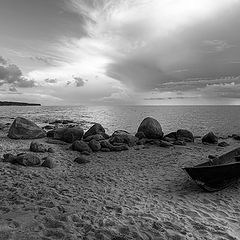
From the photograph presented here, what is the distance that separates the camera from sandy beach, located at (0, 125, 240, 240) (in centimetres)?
626

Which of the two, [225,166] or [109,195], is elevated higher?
[225,166]

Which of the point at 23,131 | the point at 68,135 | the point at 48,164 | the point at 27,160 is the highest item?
the point at 23,131

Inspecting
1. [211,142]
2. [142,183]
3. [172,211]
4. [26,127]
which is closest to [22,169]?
[142,183]

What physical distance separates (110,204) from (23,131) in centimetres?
1503

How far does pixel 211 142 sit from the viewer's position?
22.4 metres

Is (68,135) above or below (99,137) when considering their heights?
above

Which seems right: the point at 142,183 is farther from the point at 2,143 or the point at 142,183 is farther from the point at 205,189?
the point at 2,143

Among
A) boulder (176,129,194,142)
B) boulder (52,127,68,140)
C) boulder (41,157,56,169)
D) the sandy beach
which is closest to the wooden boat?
the sandy beach

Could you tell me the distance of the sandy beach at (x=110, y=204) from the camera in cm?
626

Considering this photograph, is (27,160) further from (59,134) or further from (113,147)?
(59,134)

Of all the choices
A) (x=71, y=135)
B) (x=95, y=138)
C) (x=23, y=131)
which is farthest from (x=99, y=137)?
(x=23, y=131)

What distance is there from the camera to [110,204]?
802 centimetres

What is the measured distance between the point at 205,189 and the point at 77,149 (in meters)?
9.70

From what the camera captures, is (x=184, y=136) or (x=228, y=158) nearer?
(x=228, y=158)
